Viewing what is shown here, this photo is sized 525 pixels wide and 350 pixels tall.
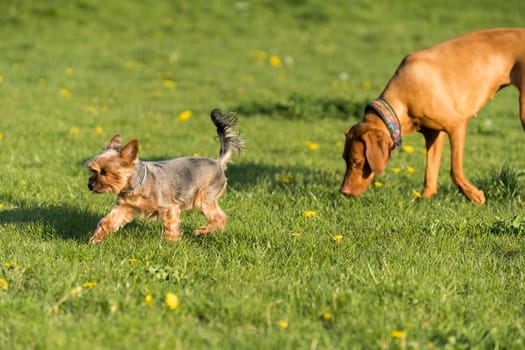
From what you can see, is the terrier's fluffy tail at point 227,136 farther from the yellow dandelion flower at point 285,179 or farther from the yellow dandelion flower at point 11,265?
the yellow dandelion flower at point 11,265

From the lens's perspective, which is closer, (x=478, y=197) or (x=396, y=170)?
(x=478, y=197)

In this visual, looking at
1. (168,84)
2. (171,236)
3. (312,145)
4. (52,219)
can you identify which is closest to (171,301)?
(171,236)

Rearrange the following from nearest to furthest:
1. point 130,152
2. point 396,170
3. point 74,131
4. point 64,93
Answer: point 130,152 → point 396,170 → point 74,131 → point 64,93

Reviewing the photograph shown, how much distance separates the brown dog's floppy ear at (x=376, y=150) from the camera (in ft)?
21.0

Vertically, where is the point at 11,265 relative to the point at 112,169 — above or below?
below

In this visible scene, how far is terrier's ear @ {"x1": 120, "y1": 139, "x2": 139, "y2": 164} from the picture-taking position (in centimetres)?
479

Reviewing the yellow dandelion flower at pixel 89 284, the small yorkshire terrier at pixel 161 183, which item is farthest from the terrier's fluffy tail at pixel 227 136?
the yellow dandelion flower at pixel 89 284

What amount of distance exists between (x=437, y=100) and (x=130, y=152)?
346 cm

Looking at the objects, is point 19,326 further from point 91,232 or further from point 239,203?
point 239,203

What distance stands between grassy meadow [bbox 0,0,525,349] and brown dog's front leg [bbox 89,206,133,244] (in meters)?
0.13

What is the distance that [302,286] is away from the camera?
420cm

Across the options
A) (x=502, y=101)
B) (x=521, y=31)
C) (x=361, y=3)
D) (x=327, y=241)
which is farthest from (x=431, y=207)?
(x=361, y=3)

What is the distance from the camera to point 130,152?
484 cm

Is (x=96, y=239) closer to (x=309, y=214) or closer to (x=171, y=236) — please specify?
(x=171, y=236)
